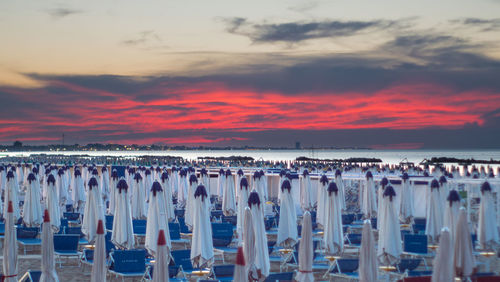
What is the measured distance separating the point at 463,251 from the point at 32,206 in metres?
13.1

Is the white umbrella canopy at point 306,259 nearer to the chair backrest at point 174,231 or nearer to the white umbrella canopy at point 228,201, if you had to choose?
the chair backrest at point 174,231

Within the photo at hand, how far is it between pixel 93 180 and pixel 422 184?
11731mm

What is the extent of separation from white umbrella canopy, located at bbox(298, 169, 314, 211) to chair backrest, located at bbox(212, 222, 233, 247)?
24.3ft

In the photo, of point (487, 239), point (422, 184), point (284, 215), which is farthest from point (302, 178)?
point (487, 239)

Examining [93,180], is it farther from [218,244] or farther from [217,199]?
[217,199]

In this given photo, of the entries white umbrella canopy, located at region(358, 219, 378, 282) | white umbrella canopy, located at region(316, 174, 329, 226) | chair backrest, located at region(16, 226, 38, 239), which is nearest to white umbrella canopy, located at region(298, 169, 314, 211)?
white umbrella canopy, located at region(316, 174, 329, 226)

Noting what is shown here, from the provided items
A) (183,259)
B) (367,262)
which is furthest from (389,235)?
(367,262)

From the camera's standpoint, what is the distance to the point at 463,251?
9695 millimetres

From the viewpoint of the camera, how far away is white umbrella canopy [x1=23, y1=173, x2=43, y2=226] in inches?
716

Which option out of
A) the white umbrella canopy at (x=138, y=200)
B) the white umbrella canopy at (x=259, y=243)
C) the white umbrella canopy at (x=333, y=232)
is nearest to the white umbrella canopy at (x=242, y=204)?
the white umbrella canopy at (x=333, y=232)

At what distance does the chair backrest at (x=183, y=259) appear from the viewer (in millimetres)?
12320

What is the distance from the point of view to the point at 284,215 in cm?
1498

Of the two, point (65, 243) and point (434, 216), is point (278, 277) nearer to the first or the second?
point (65, 243)

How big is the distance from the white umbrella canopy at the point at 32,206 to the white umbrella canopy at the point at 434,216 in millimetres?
10988
